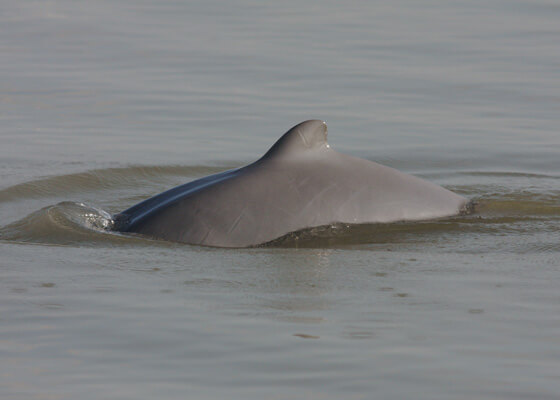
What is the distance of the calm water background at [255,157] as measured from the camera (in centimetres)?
504

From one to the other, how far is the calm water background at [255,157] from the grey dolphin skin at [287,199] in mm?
201

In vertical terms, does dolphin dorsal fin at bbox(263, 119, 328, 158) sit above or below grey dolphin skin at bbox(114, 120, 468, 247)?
above

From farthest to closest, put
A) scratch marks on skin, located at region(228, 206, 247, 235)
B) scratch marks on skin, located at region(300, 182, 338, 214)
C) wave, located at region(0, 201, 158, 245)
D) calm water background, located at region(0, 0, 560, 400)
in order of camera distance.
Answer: wave, located at region(0, 201, 158, 245) → scratch marks on skin, located at region(300, 182, 338, 214) → scratch marks on skin, located at region(228, 206, 247, 235) → calm water background, located at region(0, 0, 560, 400)

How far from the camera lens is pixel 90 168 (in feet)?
36.7

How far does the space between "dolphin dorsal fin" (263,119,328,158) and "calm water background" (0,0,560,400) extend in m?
0.73

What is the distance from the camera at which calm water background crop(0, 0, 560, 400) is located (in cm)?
504

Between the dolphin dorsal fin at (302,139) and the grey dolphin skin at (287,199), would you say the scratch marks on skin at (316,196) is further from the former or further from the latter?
the dolphin dorsal fin at (302,139)

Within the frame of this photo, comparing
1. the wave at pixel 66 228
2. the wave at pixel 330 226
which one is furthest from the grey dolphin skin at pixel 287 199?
the wave at pixel 66 228

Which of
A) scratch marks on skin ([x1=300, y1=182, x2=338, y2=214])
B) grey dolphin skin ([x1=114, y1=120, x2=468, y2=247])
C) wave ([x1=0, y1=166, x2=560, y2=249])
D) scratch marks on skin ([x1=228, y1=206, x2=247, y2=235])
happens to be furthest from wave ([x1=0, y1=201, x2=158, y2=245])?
scratch marks on skin ([x1=300, y1=182, x2=338, y2=214])

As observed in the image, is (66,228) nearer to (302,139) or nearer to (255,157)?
(302,139)

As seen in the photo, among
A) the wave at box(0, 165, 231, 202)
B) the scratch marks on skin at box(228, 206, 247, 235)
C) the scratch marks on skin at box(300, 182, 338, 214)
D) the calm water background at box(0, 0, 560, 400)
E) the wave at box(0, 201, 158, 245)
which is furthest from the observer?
the wave at box(0, 165, 231, 202)

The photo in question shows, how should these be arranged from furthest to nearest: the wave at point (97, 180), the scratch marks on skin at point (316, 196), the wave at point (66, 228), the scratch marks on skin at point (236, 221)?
the wave at point (97, 180) → the wave at point (66, 228) → the scratch marks on skin at point (316, 196) → the scratch marks on skin at point (236, 221)

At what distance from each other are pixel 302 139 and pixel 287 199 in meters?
0.45

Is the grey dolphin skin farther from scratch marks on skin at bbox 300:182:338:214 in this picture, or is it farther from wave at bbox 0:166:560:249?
wave at bbox 0:166:560:249
